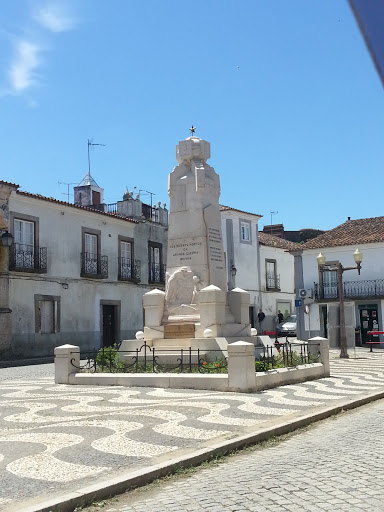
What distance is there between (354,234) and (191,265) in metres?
21.5

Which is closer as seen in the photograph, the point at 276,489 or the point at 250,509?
the point at 250,509

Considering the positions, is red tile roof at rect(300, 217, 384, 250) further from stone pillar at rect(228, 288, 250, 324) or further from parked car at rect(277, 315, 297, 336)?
stone pillar at rect(228, 288, 250, 324)

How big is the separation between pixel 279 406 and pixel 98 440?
3.28 meters

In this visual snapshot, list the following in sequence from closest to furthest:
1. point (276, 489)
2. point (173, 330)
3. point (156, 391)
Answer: point (276, 489), point (156, 391), point (173, 330)

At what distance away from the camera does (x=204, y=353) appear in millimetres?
11781

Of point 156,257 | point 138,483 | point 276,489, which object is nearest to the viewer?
point 276,489

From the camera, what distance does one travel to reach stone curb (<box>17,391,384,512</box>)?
4031 mm

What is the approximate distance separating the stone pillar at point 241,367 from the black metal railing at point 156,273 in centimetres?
2188

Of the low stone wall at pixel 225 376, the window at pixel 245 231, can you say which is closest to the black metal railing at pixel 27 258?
the low stone wall at pixel 225 376

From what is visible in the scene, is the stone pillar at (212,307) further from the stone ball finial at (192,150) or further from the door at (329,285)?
the door at (329,285)

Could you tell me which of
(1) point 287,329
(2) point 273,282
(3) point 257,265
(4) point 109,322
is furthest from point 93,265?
(2) point 273,282

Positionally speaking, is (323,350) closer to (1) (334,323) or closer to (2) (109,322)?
(1) (334,323)

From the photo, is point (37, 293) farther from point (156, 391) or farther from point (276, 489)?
point (276, 489)

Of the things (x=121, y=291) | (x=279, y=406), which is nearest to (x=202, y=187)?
(x=279, y=406)
